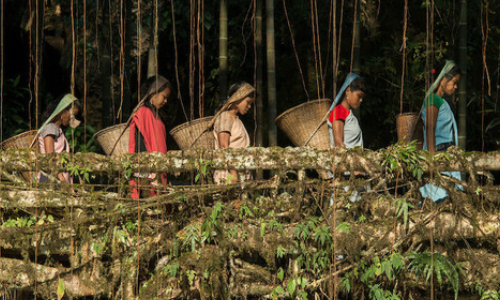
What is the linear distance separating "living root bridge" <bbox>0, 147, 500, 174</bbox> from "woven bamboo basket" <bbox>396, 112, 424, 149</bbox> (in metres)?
0.68

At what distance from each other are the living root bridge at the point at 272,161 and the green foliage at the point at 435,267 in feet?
1.74

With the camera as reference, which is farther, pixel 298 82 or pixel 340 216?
pixel 298 82

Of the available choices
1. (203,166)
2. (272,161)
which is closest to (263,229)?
(272,161)

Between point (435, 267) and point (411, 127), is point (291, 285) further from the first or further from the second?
point (411, 127)

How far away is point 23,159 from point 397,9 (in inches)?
179

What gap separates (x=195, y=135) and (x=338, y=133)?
3.45 feet

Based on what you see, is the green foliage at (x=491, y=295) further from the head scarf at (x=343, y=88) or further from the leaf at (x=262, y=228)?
the head scarf at (x=343, y=88)

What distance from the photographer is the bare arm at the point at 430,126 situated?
4.87 metres

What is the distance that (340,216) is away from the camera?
14.8 ft

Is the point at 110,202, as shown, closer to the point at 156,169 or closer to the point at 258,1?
the point at 156,169

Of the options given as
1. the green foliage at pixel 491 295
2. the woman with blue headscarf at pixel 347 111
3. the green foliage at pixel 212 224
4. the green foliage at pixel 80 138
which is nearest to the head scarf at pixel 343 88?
the woman with blue headscarf at pixel 347 111

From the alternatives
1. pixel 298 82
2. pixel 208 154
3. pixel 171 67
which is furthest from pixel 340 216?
pixel 171 67

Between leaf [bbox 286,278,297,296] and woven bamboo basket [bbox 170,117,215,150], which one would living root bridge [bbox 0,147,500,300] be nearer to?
leaf [bbox 286,278,297,296]

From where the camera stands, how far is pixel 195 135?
17.2 ft
